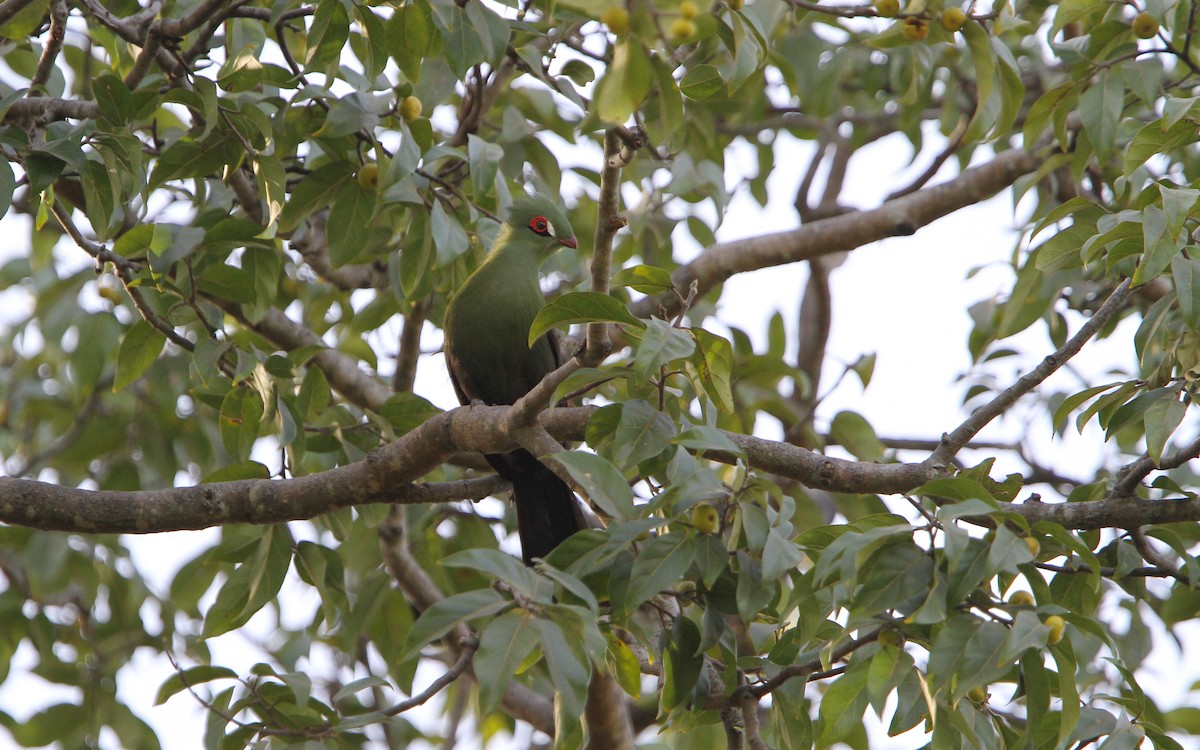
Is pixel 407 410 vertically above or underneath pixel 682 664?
above

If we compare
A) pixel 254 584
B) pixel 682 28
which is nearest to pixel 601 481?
pixel 682 28

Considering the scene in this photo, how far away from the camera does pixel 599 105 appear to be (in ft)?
6.07

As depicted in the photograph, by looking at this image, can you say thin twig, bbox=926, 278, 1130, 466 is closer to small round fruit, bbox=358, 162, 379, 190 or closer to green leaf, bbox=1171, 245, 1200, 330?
green leaf, bbox=1171, 245, 1200, 330

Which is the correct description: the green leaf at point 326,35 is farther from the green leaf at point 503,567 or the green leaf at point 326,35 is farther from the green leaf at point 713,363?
the green leaf at point 503,567

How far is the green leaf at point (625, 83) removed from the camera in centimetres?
181

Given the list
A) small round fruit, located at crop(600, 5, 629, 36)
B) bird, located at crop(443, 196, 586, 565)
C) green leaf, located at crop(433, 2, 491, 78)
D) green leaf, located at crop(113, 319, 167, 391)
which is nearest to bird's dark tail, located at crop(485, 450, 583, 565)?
bird, located at crop(443, 196, 586, 565)

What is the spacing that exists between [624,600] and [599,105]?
3.21 feet

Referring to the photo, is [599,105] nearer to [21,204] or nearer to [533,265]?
[533,265]

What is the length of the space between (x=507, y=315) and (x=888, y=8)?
2017 mm

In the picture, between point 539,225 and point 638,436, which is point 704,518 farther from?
point 539,225

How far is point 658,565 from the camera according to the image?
223 cm

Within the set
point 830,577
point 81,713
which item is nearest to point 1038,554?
point 830,577

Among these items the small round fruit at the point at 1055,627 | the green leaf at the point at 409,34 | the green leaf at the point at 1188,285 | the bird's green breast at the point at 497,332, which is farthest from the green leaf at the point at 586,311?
the bird's green breast at the point at 497,332

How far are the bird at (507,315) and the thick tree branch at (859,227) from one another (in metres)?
0.60
